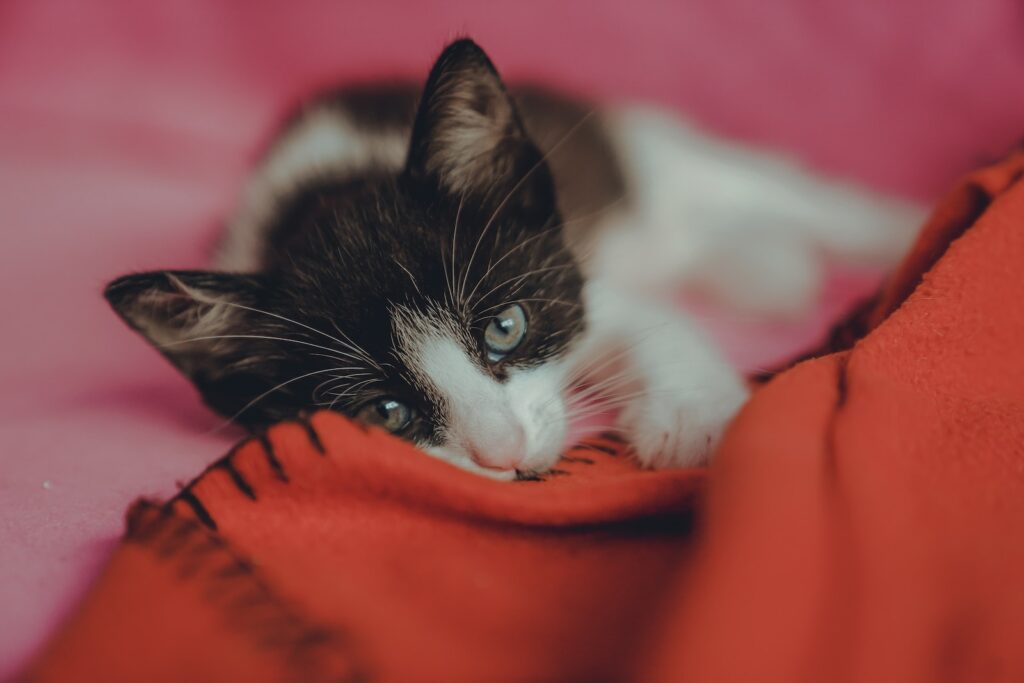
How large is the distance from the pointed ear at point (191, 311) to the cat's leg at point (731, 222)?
29.7 inches

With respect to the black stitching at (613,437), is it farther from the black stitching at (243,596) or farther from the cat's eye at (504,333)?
the black stitching at (243,596)

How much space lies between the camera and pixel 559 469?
91cm

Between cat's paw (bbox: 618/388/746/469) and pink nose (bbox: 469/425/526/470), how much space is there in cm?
15

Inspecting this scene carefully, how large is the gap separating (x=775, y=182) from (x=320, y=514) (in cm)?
143

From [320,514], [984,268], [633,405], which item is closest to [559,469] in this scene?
[633,405]

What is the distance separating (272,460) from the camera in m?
0.72

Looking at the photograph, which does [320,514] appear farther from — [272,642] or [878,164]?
[878,164]

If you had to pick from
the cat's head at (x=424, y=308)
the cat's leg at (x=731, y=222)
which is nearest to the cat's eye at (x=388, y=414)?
the cat's head at (x=424, y=308)

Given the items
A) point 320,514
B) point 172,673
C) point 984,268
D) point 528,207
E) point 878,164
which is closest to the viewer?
point 172,673

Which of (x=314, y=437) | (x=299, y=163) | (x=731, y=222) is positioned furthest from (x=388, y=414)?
(x=731, y=222)

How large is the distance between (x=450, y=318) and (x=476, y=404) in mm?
120

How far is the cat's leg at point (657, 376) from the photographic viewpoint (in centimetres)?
90

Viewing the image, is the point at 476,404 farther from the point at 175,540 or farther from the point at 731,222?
the point at 731,222

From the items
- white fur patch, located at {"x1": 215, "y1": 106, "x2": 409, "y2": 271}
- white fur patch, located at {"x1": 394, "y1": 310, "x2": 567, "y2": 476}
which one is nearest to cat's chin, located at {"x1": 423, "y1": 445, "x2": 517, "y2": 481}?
white fur patch, located at {"x1": 394, "y1": 310, "x2": 567, "y2": 476}
